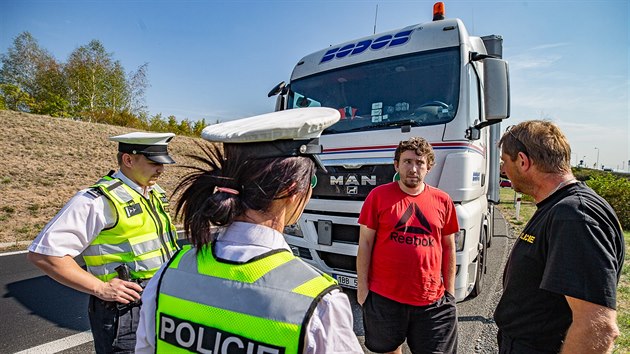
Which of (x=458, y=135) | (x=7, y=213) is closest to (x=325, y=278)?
(x=458, y=135)

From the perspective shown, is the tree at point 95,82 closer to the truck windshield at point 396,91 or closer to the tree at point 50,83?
A: the tree at point 50,83

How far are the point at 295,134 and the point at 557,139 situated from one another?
49.6 inches

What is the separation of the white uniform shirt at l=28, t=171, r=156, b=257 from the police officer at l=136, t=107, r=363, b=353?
0.95 metres

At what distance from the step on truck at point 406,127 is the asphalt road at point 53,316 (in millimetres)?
437

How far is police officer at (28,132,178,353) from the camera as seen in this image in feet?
5.47

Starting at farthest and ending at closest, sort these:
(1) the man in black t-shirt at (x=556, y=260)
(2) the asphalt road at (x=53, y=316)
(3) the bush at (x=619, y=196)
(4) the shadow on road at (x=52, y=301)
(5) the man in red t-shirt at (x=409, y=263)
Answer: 1. (3) the bush at (x=619, y=196)
2. (4) the shadow on road at (x=52, y=301)
3. (2) the asphalt road at (x=53, y=316)
4. (5) the man in red t-shirt at (x=409, y=263)
5. (1) the man in black t-shirt at (x=556, y=260)

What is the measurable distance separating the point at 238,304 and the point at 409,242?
177cm

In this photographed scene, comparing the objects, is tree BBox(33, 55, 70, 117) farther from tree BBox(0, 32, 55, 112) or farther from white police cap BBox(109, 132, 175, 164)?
white police cap BBox(109, 132, 175, 164)

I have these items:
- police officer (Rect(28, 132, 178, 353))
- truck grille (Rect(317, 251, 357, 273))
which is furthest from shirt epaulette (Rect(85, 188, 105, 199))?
truck grille (Rect(317, 251, 357, 273))

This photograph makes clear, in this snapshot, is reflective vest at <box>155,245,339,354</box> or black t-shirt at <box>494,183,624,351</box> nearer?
reflective vest at <box>155,245,339,354</box>

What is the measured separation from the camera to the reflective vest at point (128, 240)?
5.88 feet

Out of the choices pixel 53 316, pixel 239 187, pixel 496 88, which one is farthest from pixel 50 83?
pixel 239 187

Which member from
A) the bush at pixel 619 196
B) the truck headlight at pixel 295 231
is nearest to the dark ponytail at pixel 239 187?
the truck headlight at pixel 295 231

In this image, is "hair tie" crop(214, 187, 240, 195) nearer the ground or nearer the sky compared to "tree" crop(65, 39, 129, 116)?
nearer the ground
